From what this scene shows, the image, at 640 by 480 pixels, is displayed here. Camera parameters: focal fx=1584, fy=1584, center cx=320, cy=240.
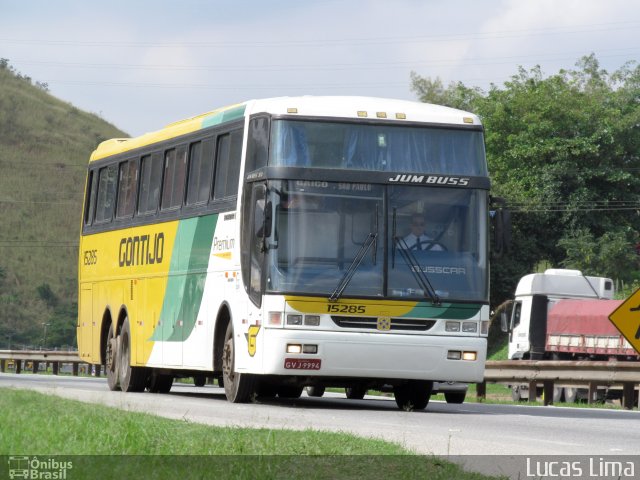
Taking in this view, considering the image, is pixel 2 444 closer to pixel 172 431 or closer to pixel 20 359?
pixel 172 431

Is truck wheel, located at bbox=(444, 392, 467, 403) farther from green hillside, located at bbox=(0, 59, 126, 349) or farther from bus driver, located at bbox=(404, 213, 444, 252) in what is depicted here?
green hillside, located at bbox=(0, 59, 126, 349)

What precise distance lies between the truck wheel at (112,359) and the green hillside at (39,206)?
62411mm

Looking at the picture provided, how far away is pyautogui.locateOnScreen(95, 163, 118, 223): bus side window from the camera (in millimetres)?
26422

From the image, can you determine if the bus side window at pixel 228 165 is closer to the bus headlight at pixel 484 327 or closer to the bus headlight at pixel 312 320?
the bus headlight at pixel 312 320

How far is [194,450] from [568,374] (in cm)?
1742

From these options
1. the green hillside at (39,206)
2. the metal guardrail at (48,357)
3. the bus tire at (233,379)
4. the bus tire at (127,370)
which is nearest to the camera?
the bus tire at (233,379)

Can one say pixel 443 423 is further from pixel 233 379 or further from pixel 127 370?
pixel 127 370

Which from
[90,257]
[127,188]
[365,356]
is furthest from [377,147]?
[90,257]

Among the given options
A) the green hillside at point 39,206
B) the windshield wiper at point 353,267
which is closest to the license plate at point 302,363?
the windshield wiper at point 353,267

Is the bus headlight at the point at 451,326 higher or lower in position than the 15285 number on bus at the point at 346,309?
lower

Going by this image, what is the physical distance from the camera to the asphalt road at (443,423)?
45.5ft

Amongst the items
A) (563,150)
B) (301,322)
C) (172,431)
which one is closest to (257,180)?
(301,322)

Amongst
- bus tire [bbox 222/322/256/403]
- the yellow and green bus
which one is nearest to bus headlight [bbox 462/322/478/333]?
the yellow and green bus

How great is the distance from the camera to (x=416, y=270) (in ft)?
62.8
